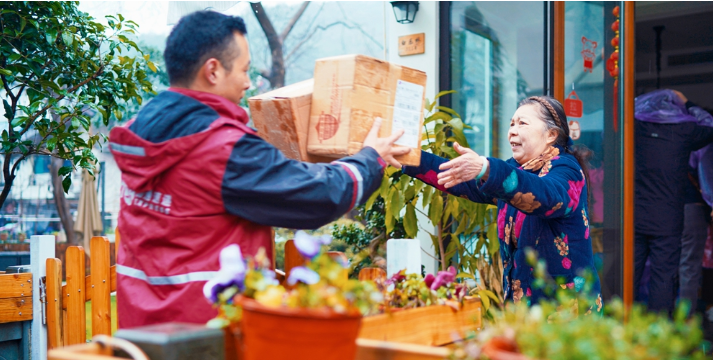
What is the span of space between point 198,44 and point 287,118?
33cm

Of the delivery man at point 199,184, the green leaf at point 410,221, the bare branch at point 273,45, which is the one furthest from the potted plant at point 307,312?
the bare branch at point 273,45

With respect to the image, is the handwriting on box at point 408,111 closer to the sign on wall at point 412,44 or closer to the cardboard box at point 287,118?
the cardboard box at point 287,118

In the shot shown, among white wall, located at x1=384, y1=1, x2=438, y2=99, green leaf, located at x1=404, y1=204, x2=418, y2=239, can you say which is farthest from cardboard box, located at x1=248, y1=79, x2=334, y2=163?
white wall, located at x1=384, y1=1, x2=438, y2=99

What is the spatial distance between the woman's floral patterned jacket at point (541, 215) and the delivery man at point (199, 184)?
66 centimetres

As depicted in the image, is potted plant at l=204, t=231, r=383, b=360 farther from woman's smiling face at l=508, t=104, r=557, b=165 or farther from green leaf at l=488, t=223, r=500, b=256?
green leaf at l=488, t=223, r=500, b=256

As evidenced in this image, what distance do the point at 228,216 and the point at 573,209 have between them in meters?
1.21

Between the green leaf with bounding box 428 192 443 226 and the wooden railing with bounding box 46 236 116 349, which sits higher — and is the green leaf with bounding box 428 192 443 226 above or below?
above

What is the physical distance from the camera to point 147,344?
965 millimetres

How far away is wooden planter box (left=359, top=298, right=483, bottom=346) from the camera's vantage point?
1209mm

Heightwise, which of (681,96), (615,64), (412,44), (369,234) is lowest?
(369,234)

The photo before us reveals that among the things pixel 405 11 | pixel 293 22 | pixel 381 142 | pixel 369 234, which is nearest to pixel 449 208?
pixel 369 234

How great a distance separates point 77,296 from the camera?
2686mm

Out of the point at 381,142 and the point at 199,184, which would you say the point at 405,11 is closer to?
the point at 381,142

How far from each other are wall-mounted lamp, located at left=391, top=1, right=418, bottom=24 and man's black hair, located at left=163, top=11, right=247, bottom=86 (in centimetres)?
314
